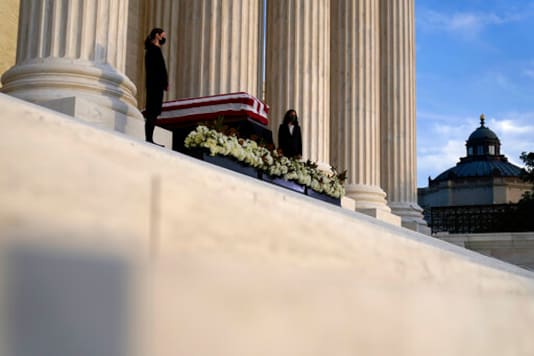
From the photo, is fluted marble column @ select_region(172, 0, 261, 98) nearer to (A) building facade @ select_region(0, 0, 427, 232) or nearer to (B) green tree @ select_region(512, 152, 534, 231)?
(A) building facade @ select_region(0, 0, 427, 232)

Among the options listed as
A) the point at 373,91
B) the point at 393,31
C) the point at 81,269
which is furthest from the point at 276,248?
the point at 393,31

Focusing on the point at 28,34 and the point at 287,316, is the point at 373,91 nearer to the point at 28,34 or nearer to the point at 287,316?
the point at 28,34

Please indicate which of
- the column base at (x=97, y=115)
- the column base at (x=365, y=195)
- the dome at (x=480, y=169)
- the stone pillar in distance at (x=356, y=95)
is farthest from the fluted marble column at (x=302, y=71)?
the dome at (x=480, y=169)

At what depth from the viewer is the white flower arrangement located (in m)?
20.1

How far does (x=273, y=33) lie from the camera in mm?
37562

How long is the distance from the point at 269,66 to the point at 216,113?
13.2 metres

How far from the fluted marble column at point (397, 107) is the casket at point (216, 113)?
23.5 m

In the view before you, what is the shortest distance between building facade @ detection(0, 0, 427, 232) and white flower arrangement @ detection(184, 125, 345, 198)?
242 cm

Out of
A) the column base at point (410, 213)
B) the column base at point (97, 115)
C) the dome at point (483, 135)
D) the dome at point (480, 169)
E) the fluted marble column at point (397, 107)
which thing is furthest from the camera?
the dome at point (483, 135)

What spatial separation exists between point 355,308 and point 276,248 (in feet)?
1.86

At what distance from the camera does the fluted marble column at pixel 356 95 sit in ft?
137

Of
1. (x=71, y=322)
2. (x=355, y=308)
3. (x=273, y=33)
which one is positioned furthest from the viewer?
(x=273, y=33)

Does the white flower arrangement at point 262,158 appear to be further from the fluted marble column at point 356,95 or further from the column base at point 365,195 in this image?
the fluted marble column at point 356,95

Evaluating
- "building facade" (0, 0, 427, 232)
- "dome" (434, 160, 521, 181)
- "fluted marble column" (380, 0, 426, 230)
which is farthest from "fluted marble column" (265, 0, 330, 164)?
"dome" (434, 160, 521, 181)
